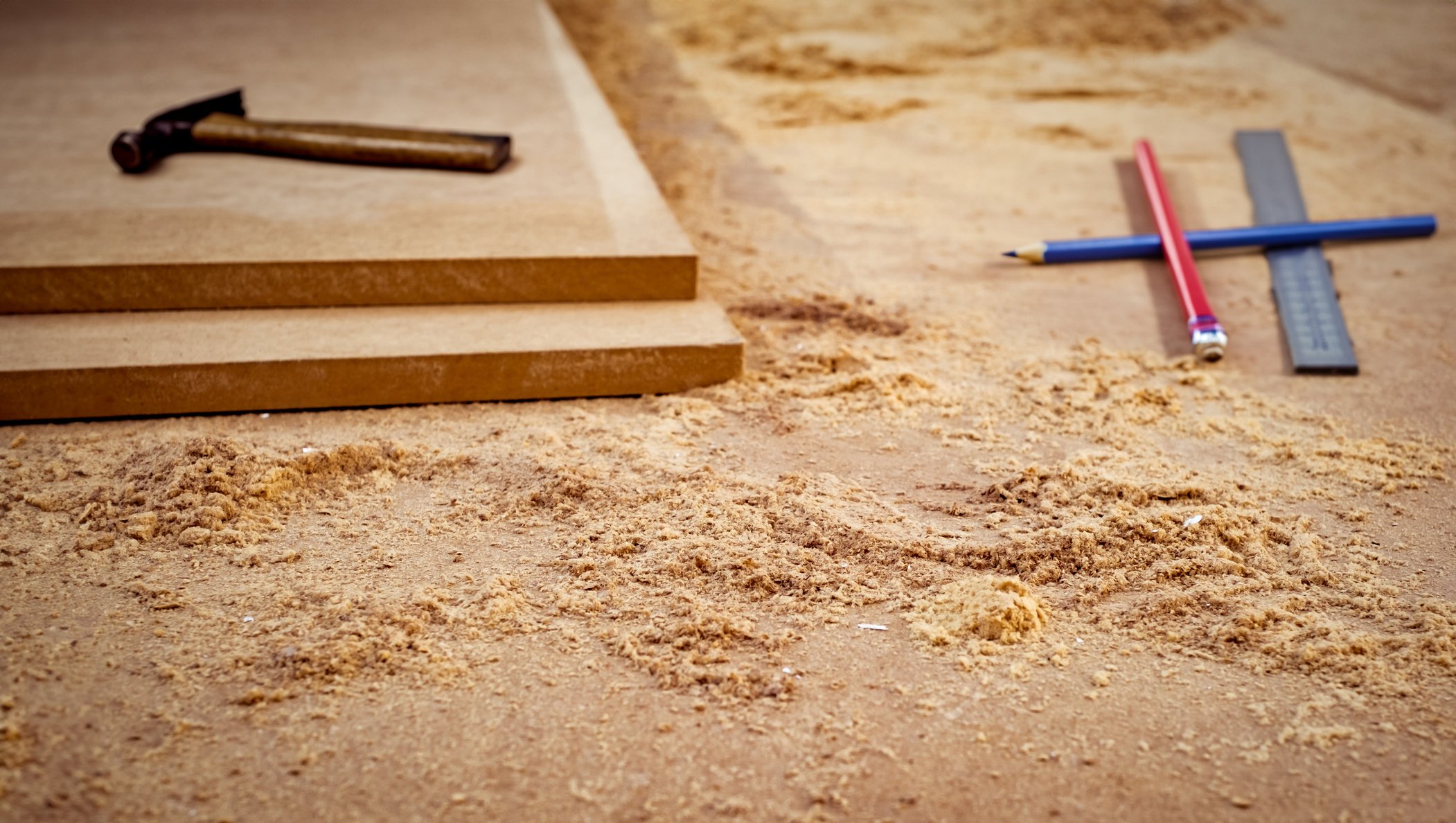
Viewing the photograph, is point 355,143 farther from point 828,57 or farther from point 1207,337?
point 828,57

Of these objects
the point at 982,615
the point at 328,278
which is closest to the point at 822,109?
the point at 328,278

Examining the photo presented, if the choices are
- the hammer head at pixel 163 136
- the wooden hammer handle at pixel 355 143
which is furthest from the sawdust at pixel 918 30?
the hammer head at pixel 163 136

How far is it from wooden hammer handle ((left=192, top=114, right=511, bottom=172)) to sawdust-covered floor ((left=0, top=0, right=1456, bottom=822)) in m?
0.96

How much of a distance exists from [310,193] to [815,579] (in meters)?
2.39

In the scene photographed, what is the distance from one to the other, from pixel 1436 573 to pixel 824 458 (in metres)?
1.42

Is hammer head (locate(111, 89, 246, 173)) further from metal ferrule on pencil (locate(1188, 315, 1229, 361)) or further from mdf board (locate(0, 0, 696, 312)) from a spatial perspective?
metal ferrule on pencil (locate(1188, 315, 1229, 361))

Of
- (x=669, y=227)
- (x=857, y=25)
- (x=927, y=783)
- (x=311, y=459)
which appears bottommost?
(x=927, y=783)

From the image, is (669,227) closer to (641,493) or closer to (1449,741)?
(641,493)

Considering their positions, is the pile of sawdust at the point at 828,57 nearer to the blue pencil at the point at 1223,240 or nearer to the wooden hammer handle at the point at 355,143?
the blue pencil at the point at 1223,240

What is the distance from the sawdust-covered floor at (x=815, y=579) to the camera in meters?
1.71

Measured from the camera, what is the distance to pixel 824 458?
2713 mm

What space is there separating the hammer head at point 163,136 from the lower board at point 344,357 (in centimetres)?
79

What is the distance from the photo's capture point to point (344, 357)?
2.83 metres

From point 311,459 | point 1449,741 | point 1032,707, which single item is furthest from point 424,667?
point 1449,741
